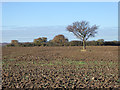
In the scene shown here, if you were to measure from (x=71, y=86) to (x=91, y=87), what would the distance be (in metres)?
0.92

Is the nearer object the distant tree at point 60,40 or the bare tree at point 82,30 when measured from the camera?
the bare tree at point 82,30

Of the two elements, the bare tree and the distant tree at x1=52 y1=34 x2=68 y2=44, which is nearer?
the bare tree

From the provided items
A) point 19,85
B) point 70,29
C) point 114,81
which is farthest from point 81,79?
point 70,29

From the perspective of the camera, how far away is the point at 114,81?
9.80 meters

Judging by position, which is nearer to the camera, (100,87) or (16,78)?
(100,87)

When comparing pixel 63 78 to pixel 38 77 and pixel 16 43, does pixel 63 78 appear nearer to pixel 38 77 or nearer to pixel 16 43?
pixel 38 77

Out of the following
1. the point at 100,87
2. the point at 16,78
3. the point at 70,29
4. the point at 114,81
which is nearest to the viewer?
the point at 100,87

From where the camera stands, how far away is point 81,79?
33.2 ft

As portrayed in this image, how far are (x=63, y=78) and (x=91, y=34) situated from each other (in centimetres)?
2822

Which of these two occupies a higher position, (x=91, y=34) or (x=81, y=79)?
(x=91, y=34)

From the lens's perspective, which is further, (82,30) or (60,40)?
(60,40)

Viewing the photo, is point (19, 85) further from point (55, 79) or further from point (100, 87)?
point (100, 87)

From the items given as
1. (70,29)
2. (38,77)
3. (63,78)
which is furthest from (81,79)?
(70,29)

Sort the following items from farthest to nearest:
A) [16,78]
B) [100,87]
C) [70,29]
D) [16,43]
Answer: [16,43], [70,29], [16,78], [100,87]
